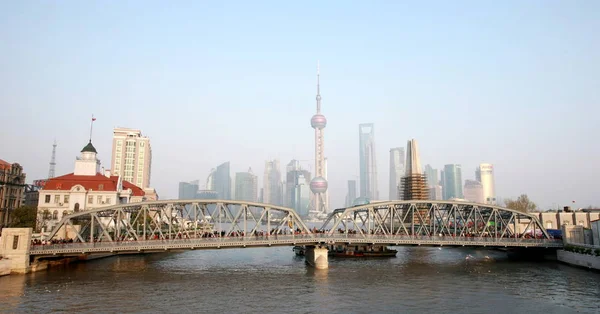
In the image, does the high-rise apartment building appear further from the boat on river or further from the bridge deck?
the bridge deck

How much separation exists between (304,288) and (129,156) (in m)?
162

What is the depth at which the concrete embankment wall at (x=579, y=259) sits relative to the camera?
205ft

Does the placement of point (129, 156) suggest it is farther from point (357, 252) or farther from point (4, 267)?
point (4, 267)

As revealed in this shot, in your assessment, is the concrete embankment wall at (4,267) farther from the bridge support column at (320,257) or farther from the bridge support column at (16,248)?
the bridge support column at (320,257)

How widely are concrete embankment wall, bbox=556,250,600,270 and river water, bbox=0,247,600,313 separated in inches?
69.8

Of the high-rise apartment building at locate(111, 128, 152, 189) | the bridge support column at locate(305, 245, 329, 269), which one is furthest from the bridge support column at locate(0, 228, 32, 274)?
the high-rise apartment building at locate(111, 128, 152, 189)

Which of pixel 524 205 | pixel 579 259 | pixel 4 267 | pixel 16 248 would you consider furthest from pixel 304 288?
pixel 524 205

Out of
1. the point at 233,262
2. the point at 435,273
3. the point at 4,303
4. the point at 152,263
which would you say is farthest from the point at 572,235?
the point at 4,303

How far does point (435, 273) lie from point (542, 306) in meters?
22.1

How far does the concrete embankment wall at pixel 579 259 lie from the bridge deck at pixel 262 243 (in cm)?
207

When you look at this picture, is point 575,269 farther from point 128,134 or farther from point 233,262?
point 128,134

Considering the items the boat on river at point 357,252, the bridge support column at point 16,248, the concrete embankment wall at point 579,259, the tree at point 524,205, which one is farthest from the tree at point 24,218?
the tree at point 524,205

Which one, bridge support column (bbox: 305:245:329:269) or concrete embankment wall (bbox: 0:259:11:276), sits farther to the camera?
bridge support column (bbox: 305:245:329:269)

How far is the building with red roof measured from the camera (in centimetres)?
9094
